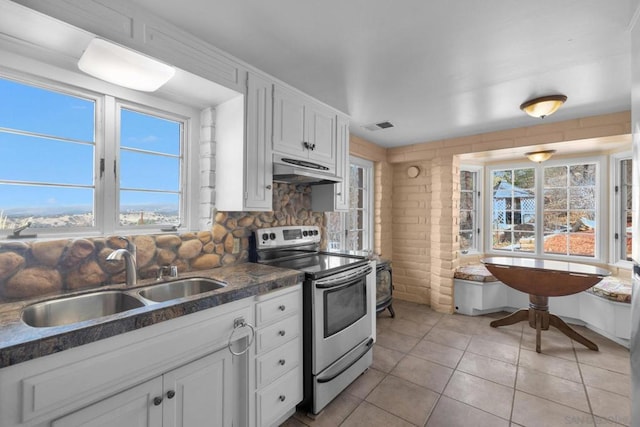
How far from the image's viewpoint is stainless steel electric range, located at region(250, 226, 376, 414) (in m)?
1.89

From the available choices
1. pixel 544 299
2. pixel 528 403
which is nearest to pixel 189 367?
pixel 528 403

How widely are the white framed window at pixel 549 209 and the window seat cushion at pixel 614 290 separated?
536 mm

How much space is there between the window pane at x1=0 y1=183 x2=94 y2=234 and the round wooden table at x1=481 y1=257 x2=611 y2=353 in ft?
11.7

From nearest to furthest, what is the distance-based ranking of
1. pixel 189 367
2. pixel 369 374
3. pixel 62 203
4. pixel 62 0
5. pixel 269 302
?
pixel 62 0
pixel 189 367
pixel 62 203
pixel 269 302
pixel 369 374

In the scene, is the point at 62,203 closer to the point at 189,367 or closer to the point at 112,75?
the point at 112,75

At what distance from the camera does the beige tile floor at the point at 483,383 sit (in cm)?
188

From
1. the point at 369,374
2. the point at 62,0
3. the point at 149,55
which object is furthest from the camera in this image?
the point at 369,374

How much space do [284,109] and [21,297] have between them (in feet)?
6.00

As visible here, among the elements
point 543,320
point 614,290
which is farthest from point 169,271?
point 614,290

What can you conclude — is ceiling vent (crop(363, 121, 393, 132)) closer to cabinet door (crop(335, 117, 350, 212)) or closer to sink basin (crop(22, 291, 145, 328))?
cabinet door (crop(335, 117, 350, 212))

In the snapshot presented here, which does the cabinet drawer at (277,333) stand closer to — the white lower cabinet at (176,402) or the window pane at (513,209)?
the white lower cabinet at (176,402)

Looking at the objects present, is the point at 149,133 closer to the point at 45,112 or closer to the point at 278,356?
the point at 45,112

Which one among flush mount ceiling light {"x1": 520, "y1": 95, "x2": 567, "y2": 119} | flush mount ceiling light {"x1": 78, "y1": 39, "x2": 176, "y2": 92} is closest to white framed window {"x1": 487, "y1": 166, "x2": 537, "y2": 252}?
flush mount ceiling light {"x1": 520, "y1": 95, "x2": 567, "y2": 119}

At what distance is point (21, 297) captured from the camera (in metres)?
1.33
